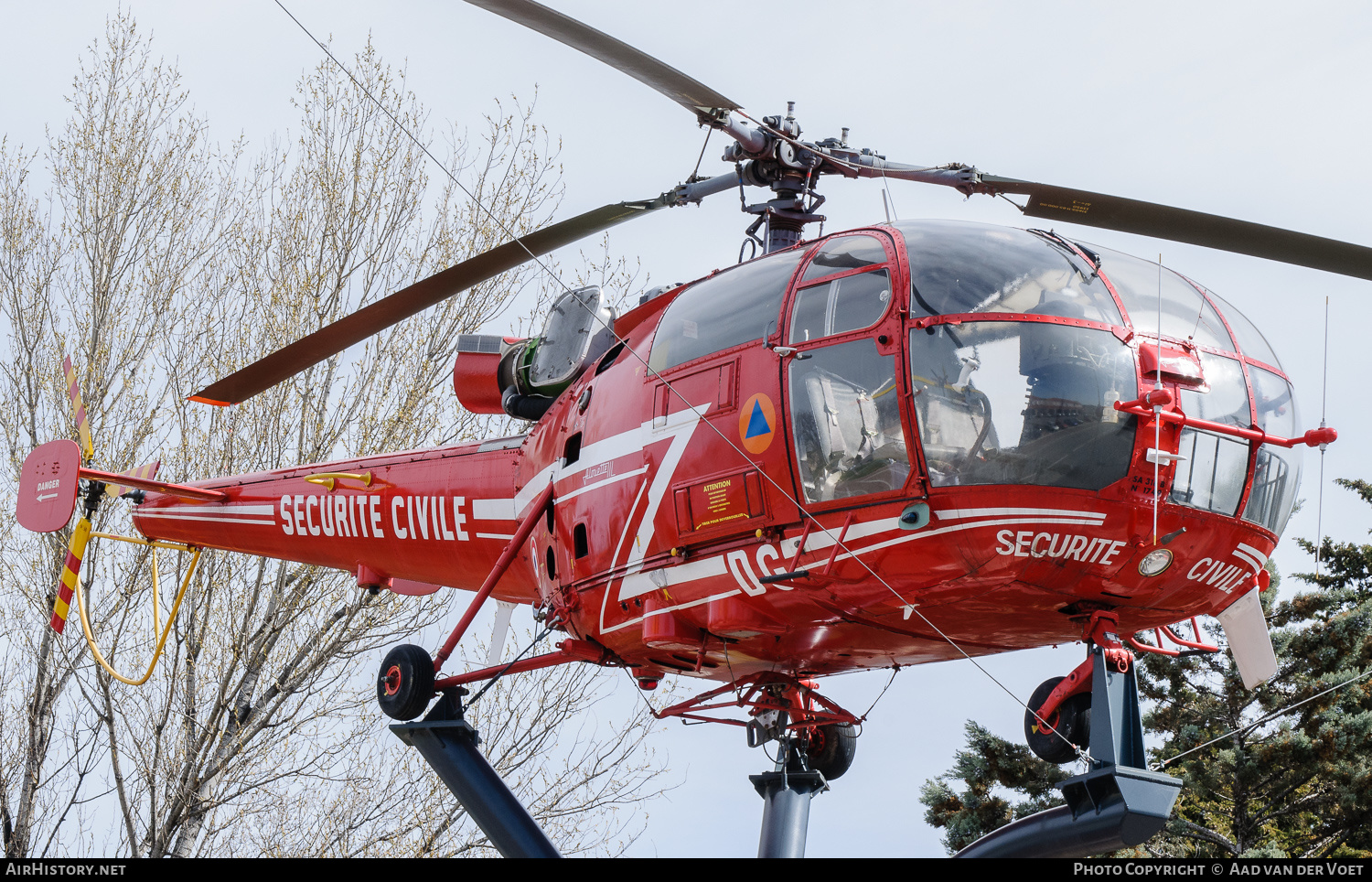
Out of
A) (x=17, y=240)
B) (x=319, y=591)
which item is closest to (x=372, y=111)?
(x=17, y=240)

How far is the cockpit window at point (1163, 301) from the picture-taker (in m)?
5.17

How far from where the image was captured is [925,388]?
16.1 ft

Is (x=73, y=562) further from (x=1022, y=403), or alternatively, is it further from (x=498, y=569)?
(x=1022, y=403)

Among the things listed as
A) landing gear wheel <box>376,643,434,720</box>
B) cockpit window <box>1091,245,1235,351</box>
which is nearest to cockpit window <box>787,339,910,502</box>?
cockpit window <box>1091,245,1235,351</box>

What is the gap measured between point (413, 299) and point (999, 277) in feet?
12.8

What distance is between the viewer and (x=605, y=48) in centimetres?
525

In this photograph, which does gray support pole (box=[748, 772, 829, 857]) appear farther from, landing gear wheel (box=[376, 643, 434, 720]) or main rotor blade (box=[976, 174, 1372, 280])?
main rotor blade (box=[976, 174, 1372, 280])

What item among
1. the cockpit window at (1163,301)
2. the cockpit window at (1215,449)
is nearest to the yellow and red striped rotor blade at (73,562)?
the cockpit window at (1163,301)

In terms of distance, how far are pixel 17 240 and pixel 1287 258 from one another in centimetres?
1284

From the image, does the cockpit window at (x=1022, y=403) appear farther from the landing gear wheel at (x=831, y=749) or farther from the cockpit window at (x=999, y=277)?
the landing gear wheel at (x=831, y=749)

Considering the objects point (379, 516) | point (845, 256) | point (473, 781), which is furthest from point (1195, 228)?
point (379, 516)

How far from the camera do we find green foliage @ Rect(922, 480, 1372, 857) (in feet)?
43.5

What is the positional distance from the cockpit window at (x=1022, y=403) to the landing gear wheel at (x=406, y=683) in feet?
10.4

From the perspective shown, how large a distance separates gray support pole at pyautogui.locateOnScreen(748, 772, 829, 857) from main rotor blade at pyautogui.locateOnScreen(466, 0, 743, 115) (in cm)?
388
